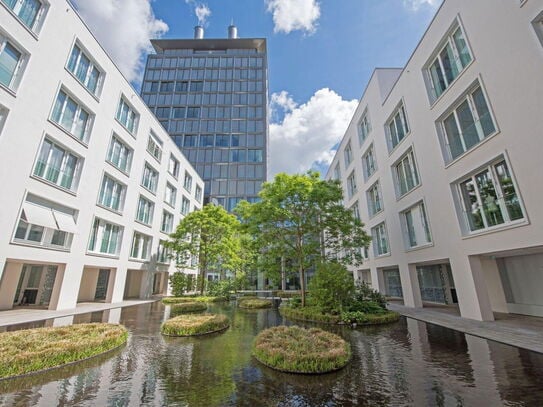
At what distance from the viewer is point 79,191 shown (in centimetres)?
1709

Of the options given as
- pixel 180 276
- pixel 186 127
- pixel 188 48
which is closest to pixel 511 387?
pixel 180 276

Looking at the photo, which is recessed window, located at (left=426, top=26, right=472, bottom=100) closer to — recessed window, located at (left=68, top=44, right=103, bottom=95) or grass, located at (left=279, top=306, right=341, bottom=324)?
grass, located at (left=279, top=306, right=341, bottom=324)

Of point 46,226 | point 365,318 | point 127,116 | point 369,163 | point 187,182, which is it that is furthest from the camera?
point 187,182

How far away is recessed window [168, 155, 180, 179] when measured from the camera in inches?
1217

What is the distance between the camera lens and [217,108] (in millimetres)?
57031

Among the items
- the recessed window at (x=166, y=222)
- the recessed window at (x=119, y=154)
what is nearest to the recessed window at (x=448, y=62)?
the recessed window at (x=119, y=154)

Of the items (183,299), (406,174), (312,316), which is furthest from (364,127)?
(183,299)

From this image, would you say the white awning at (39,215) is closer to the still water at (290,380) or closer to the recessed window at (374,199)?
the still water at (290,380)

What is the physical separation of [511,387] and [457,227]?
9.05m

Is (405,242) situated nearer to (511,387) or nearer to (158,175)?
(511,387)

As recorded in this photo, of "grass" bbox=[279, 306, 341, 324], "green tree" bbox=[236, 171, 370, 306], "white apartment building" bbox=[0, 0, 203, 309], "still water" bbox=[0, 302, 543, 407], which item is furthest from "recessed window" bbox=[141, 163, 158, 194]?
"still water" bbox=[0, 302, 543, 407]

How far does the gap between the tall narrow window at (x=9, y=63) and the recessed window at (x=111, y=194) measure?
815 centimetres

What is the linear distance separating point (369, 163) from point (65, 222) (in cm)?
2398

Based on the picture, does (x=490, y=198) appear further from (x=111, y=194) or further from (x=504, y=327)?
(x=111, y=194)
